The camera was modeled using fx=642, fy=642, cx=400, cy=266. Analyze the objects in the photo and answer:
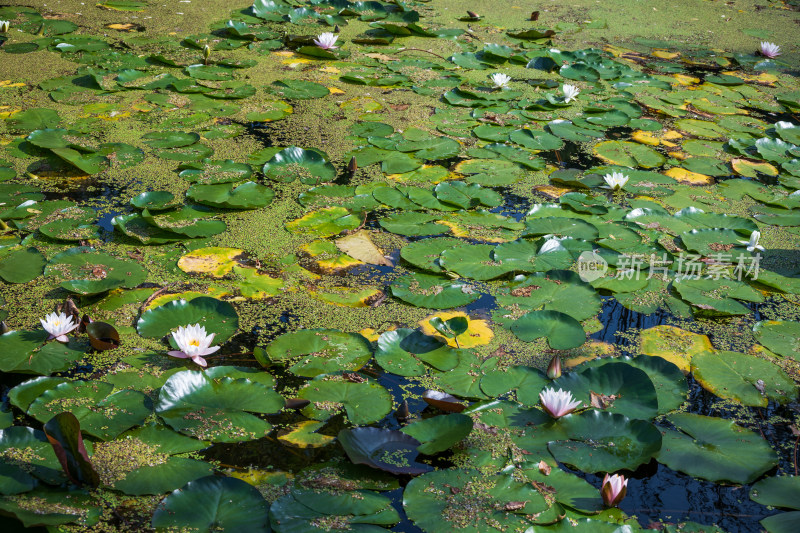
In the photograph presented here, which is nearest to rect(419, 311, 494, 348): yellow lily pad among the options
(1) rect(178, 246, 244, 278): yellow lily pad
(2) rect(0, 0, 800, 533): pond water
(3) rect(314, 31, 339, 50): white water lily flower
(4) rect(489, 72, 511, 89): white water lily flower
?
(2) rect(0, 0, 800, 533): pond water

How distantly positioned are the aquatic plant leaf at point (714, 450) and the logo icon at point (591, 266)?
724mm

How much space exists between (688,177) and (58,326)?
2.92 metres

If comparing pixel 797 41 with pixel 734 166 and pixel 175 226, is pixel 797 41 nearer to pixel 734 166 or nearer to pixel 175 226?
pixel 734 166

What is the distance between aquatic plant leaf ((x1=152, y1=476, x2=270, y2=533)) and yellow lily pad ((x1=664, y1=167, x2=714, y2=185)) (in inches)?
105

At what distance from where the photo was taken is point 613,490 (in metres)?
1.51

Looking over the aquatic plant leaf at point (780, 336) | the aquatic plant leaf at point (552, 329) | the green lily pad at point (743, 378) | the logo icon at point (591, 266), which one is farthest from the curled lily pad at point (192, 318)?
the aquatic plant leaf at point (780, 336)

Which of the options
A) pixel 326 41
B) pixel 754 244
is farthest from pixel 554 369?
pixel 326 41

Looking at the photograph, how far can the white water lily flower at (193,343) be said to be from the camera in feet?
6.23

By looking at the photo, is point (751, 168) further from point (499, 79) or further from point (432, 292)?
point (432, 292)

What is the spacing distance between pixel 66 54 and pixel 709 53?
486cm

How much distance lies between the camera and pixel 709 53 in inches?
205

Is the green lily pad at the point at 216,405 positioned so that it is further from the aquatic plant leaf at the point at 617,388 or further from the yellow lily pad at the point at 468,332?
the aquatic plant leaf at the point at 617,388

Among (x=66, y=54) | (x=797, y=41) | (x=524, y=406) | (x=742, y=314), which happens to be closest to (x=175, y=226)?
(x=524, y=406)

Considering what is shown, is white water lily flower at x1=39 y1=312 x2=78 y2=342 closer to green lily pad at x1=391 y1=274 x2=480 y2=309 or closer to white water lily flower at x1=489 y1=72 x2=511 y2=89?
green lily pad at x1=391 y1=274 x2=480 y2=309
